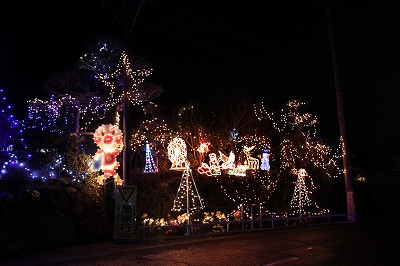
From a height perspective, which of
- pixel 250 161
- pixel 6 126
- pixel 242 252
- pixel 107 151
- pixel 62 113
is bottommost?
pixel 242 252

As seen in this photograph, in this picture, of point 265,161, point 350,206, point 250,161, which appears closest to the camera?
point 350,206

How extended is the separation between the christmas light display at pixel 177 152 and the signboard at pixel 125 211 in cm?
718

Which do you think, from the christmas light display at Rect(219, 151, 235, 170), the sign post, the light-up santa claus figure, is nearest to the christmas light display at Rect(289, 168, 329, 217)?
the sign post

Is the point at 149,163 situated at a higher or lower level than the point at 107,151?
higher

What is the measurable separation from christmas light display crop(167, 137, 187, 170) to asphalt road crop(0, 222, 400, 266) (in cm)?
634

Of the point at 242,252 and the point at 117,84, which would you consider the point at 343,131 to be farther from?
the point at 242,252

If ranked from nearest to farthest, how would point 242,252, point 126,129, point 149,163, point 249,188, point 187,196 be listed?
point 242,252
point 126,129
point 187,196
point 149,163
point 249,188

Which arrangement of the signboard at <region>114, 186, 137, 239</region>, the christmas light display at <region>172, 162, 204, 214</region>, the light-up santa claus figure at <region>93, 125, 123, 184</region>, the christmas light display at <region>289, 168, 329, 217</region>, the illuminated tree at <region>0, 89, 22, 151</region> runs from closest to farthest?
the signboard at <region>114, 186, 137, 239</region> < the light-up santa claus figure at <region>93, 125, 123, 184</region> < the christmas light display at <region>172, 162, 204, 214</region> < the illuminated tree at <region>0, 89, 22, 151</region> < the christmas light display at <region>289, 168, 329, 217</region>

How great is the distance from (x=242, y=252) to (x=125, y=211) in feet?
14.9

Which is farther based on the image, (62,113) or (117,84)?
(62,113)

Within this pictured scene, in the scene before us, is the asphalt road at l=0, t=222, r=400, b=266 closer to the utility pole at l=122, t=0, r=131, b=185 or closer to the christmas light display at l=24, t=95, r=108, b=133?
the utility pole at l=122, t=0, r=131, b=185

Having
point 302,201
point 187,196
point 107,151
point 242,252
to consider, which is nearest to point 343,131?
point 302,201

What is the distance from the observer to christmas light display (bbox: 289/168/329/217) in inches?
990

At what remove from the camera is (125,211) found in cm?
1399
